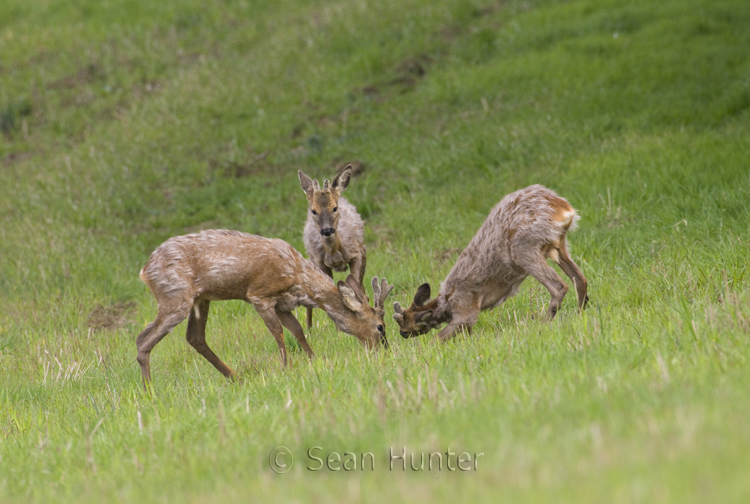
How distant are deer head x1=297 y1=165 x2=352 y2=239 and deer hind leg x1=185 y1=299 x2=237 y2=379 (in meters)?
1.82

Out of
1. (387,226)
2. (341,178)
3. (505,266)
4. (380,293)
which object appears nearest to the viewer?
(505,266)

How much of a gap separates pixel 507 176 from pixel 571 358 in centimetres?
734

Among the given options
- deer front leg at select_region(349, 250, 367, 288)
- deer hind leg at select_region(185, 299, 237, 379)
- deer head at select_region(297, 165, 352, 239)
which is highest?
deer head at select_region(297, 165, 352, 239)

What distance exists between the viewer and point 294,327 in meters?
7.98

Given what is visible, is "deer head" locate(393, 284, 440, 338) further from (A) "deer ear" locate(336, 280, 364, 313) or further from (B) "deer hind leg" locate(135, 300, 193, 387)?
(B) "deer hind leg" locate(135, 300, 193, 387)

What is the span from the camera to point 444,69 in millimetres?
16281

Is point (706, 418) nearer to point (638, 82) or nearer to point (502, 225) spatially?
point (502, 225)

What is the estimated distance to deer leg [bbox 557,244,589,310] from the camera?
7.35 m

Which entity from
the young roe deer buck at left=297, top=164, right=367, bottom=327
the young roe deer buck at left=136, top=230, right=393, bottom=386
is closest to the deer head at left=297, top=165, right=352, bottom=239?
the young roe deer buck at left=297, top=164, right=367, bottom=327

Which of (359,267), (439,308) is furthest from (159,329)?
(359,267)

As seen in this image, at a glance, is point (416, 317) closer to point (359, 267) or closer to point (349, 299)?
point (349, 299)

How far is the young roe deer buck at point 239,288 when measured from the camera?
7383 mm

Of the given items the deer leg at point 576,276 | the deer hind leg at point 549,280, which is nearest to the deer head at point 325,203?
the deer hind leg at point 549,280

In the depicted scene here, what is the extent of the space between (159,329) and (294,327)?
1.34 meters
